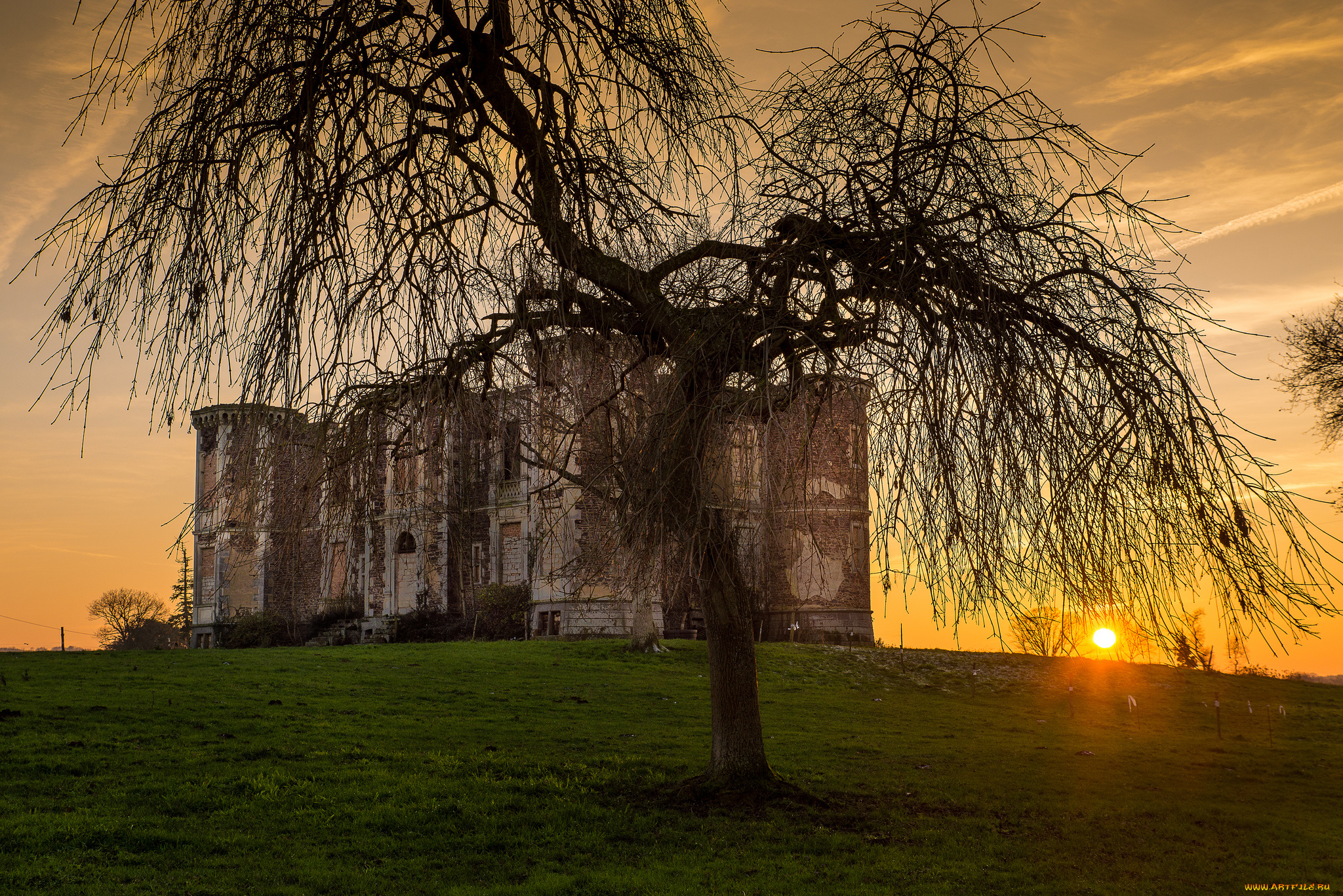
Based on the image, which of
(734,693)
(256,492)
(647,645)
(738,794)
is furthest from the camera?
(647,645)

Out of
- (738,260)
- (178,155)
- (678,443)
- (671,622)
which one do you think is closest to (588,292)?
(738,260)

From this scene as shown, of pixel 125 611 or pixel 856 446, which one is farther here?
pixel 125 611

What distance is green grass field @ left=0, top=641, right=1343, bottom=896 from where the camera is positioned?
8.12 meters

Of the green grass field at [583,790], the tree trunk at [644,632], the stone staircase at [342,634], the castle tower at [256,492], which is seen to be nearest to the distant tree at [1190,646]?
the green grass field at [583,790]

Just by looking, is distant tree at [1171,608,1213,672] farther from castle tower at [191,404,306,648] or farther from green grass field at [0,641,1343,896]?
castle tower at [191,404,306,648]

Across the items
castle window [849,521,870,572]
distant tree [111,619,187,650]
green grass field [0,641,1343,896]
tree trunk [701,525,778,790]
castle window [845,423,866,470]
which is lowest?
distant tree [111,619,187,650]

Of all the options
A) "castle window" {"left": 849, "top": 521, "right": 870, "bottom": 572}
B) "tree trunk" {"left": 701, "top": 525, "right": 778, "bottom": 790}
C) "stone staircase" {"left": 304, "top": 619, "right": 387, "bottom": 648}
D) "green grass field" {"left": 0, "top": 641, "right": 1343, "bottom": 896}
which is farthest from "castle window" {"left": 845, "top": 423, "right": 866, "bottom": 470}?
"stone staircase" {"left": 304, "top": 619, "right": 387, "bottom": 648}

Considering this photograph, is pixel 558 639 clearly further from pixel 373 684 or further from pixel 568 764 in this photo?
pixel 568 764

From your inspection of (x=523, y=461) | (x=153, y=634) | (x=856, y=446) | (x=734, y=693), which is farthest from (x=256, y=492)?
(x=153, y=634)

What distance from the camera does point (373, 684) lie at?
18016 mm

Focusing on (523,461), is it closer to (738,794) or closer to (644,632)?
(738,794)

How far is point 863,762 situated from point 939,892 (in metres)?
5.62

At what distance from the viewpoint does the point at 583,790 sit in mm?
10609

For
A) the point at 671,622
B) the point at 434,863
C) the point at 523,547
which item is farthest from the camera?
the point at 523,547
